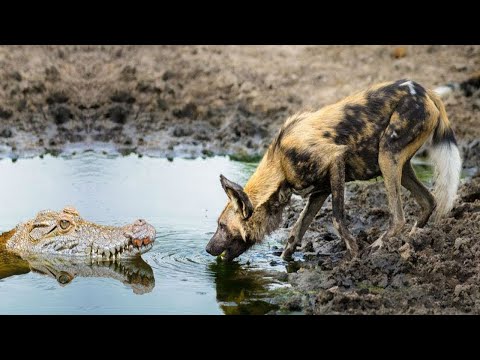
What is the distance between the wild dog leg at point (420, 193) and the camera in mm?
9789

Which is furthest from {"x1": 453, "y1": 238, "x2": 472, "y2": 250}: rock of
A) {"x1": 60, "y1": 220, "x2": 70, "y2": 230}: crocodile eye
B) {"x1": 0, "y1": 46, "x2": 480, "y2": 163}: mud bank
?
{"x1": 0, "y1": 46, "x2": 480, "y2": 163}: mud bank

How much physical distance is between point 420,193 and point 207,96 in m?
8.69

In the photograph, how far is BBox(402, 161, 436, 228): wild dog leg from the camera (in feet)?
32.1

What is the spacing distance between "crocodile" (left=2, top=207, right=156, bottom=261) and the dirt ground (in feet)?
6.42

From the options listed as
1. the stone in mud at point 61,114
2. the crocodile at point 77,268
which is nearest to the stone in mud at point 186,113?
the stone in mud at point 61,114

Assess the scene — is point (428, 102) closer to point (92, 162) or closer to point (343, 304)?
point (343, 304)

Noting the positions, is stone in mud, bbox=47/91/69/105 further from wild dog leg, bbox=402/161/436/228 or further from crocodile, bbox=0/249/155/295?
wild dog leg, bbox=402/161/436/228

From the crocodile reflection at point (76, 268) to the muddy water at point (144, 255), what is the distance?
11 millimetres

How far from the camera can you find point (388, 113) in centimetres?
948

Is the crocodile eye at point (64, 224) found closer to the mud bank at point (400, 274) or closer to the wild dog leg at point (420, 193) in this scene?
the mud bank at point (400, 274)

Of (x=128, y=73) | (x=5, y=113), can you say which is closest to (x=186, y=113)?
(x=128, y=73)

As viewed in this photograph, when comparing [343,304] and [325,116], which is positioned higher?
[325,116]

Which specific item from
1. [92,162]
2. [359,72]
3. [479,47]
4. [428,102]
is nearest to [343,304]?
[428,102]

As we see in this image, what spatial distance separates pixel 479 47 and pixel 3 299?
13.6 metres
